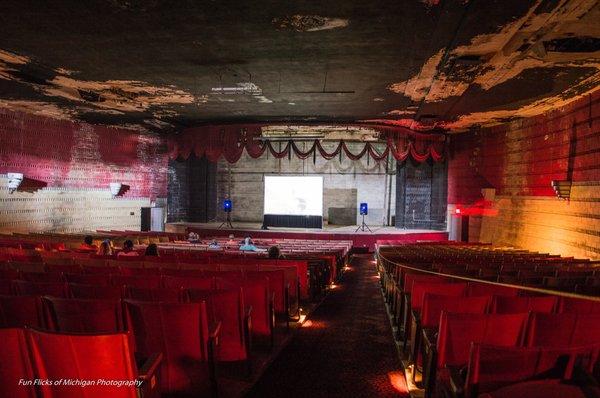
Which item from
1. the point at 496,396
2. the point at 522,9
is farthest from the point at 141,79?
the point at 496,396

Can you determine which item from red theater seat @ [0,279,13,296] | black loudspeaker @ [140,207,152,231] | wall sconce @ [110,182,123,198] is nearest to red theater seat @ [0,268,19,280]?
red theater seat @ [0,279,13,296]

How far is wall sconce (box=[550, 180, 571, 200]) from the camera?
32.3 ft

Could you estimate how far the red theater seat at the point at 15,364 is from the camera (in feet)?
6.54

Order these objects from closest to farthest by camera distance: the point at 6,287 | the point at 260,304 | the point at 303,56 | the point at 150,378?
the point at 150,378, the point at 6,287, the point at 260,304, the point at 303,56

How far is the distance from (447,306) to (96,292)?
2.83 metres

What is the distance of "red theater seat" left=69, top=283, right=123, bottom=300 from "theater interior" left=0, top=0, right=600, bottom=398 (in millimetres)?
19

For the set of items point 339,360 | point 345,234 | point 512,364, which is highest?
point 512,364

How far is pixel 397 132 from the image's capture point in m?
15.0

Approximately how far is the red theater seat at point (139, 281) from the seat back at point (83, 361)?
6.69 ft

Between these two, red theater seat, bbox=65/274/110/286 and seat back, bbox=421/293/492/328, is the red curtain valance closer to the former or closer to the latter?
red theater seat, bbox=65/274/110/286

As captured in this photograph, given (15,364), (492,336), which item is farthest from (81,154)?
(492,336)

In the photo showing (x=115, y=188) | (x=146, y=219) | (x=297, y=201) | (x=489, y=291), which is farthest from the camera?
(x=297, y=201)

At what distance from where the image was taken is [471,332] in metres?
2.74

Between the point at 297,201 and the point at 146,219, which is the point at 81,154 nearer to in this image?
the point at 146,219
